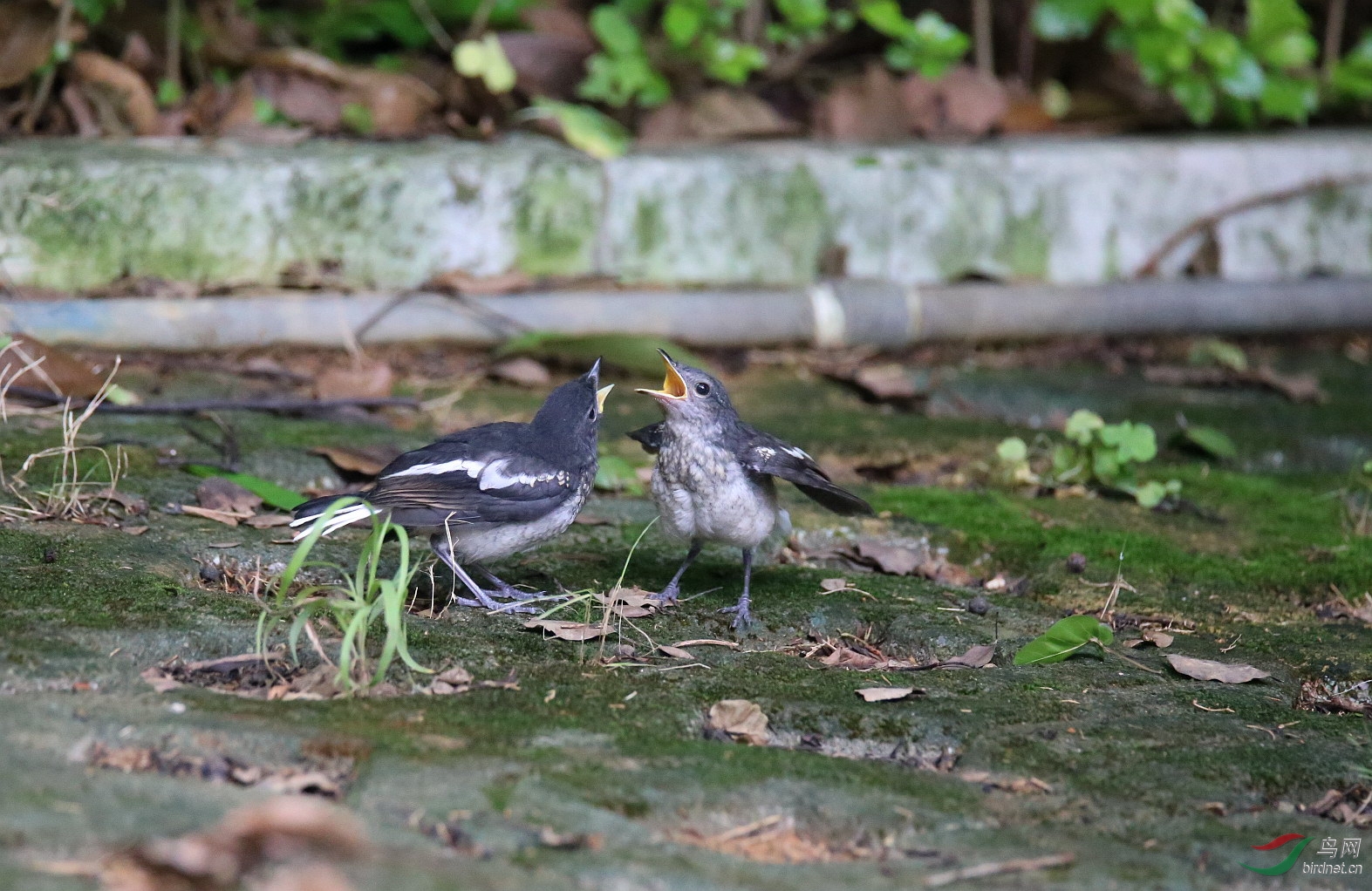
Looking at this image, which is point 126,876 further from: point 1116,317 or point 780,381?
point 1116,317

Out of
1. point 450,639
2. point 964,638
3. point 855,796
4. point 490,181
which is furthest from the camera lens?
point 490,181

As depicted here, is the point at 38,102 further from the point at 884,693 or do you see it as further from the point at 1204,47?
the point at 1204,47

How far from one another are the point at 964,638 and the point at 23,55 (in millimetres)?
5531

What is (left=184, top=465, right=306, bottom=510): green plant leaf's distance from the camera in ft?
15.2

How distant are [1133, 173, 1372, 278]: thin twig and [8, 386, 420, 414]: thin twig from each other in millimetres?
4442

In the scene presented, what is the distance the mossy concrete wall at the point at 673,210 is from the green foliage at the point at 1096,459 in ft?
7.64

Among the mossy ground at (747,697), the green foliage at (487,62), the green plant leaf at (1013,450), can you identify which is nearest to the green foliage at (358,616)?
the mossy ground at (747,697)

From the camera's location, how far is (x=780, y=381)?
7.04 metres

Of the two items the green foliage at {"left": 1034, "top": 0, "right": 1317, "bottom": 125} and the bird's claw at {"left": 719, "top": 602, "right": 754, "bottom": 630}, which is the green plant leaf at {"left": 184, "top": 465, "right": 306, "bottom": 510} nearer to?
the bird's claw at {"left": 719, "top": 602, "right": 754, "bottom": 630}

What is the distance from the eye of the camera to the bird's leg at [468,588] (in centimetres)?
404

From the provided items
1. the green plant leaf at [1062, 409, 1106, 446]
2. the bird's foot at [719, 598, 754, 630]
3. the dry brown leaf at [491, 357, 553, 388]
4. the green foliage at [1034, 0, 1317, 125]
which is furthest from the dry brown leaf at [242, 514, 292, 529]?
the green foliage at [1034, 0, 1317, 125]

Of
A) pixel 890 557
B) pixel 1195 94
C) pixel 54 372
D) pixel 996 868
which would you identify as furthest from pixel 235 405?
pixel 1195 94

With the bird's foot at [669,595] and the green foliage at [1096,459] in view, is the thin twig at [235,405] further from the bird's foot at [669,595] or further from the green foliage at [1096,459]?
the green foliage at [1096,459]

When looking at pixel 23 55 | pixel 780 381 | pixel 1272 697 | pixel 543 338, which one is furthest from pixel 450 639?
pixel 23 55
